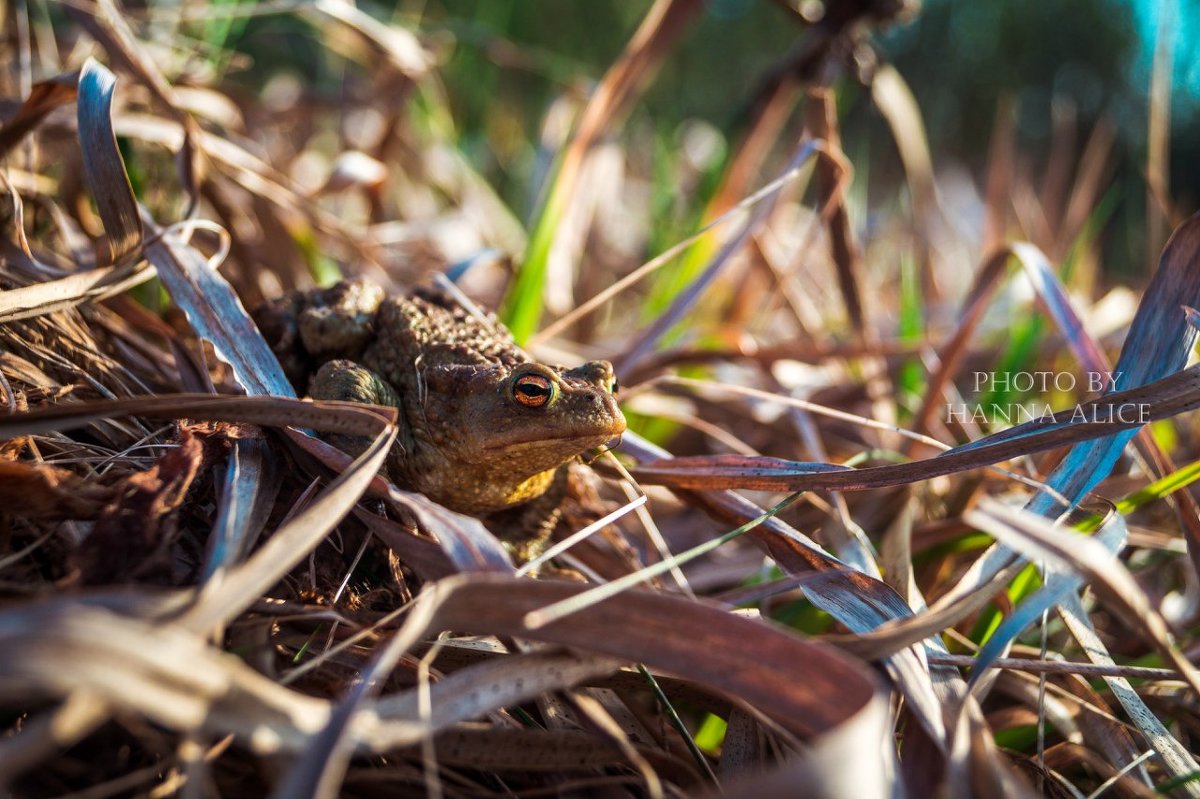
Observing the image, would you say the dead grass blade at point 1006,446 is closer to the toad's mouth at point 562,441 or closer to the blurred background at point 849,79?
the toad's mouth at point 562,441

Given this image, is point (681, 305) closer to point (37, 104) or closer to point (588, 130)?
point (588, 130)

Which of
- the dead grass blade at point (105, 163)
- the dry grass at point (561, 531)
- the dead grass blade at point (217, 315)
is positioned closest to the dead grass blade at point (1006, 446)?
the dry grass at point (561, 531)

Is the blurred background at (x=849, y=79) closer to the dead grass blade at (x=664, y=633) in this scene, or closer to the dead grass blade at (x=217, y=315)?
the dead grass blade at (x=217, y=315)

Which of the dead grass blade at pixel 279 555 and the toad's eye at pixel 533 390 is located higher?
the toad's eye at pixel 533 390

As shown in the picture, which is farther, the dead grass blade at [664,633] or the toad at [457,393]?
the toad at [457,393]

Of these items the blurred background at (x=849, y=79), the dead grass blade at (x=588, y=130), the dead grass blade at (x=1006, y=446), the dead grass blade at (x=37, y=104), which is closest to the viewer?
the dead grass blade at (x=1006, y=446)

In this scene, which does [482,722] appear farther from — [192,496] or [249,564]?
[192,496]

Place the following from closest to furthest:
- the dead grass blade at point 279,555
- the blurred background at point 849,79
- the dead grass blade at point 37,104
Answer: the dead grass blade at point 279,555 < the dead grass blade at point 37,104 < the blurred background at point 849,79

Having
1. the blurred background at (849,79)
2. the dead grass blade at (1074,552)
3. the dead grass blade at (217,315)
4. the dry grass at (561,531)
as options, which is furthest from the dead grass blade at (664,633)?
the blurred background at (849,79)

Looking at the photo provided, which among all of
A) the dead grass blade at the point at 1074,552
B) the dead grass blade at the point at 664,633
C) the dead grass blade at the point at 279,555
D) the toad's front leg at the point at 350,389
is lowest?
the toad's front leg at the point at 350,389

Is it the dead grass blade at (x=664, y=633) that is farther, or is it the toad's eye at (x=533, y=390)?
the toad's eye at (x=533, y=390)
